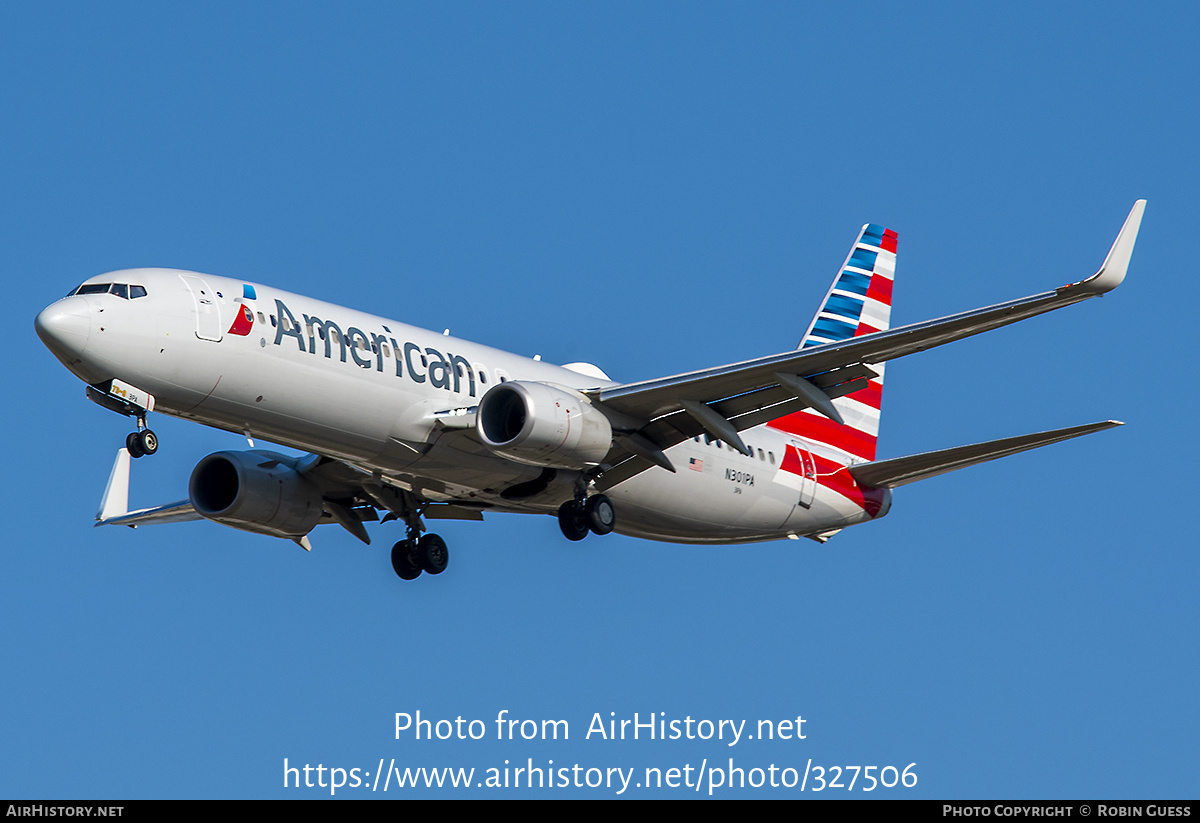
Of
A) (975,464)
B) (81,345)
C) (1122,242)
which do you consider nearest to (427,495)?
(81,345)

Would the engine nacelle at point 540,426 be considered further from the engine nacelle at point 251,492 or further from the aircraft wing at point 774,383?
the engine nacelle at point 251,492

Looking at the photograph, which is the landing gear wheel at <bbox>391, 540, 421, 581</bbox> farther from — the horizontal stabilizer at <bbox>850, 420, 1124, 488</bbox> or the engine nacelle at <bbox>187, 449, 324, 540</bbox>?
the horizontal stabilizer at <bbox>850, 420, 1124, 488</bbox>

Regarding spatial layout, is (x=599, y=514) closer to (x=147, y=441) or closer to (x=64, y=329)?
(x=147, y=441)

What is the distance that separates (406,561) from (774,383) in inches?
373

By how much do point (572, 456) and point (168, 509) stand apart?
447 inches

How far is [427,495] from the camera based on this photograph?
32.2 metres

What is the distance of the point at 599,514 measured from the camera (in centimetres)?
3059

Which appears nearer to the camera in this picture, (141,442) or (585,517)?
(141,442)

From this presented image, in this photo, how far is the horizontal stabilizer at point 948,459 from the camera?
28875mm

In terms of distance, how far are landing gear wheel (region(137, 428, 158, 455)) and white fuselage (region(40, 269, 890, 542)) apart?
0.75m

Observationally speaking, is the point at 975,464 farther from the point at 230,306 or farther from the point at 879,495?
the point at 230,306

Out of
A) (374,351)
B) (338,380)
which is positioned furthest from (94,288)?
(374,351)
